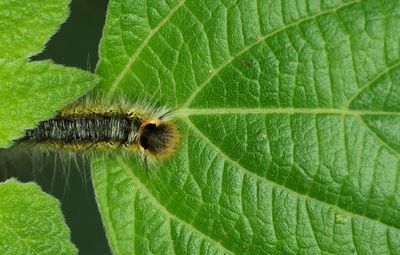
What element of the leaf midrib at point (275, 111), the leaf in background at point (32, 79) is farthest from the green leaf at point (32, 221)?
the leaf midrib at point (275, 111)

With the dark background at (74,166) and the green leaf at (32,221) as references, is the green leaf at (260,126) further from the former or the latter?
the dark background at (74,166)

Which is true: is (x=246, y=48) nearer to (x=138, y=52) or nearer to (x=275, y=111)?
(x=275, y=111)

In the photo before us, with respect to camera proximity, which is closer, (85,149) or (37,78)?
(37,78)

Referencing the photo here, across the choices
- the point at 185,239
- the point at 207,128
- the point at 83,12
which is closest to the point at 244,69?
the point at 207,128

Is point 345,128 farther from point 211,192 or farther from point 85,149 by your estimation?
point 85,149

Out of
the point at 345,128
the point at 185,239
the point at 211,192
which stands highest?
the point at 345,128

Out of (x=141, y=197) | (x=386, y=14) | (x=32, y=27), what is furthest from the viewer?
(x=141, y=197)

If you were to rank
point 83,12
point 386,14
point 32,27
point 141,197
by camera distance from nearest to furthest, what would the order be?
1. point 386,14
2. point 32,27
3. point 141,197
4. point 83,12

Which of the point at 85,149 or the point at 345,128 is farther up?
the point at 345,128
